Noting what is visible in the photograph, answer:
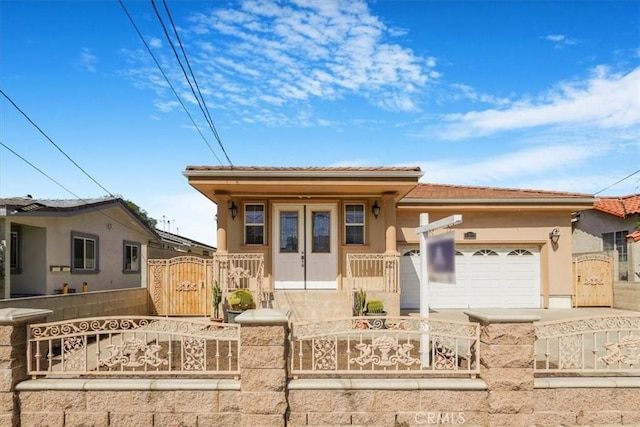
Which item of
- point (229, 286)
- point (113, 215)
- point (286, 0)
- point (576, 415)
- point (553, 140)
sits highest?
point (286, 0)

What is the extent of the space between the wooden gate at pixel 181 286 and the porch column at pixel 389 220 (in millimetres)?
5001

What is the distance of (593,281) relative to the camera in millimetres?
11938

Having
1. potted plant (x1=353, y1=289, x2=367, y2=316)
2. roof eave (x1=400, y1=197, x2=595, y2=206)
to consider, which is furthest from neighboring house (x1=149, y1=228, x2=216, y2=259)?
roof eave (x1=400, y1=197, x2=595, y2=206)

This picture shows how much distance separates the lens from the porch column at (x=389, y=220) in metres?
10.1

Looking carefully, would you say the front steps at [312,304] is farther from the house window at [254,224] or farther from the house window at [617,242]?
the house window at [617,242]

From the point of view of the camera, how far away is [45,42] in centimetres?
922

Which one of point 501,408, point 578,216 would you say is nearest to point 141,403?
point 501,408

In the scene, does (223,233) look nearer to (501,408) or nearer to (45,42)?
(45,42)

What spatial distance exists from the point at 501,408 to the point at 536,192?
10.0 meters

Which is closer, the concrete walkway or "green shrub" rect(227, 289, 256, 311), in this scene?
"green shrub" rect(227, 289, 256, 311)

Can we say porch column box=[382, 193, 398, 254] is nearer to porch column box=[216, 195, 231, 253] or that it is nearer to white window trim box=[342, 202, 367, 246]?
white window trim box=[342, 202, 367, 246]

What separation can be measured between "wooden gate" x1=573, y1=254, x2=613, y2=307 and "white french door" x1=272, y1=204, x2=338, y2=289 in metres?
7.63

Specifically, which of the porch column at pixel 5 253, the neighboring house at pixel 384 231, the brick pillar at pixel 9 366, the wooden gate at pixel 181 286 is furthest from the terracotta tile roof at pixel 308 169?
the brick pillar at pixel 9 366

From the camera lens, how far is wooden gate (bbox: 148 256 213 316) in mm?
11086
